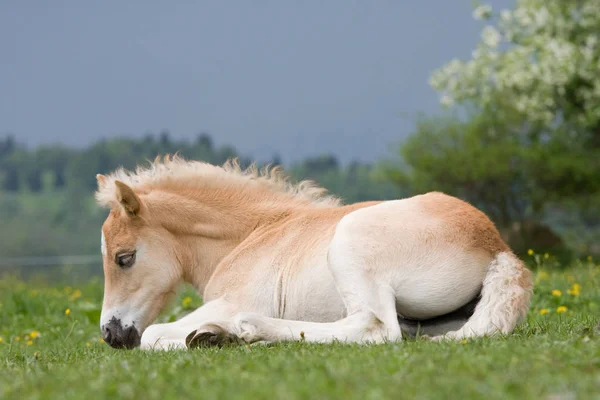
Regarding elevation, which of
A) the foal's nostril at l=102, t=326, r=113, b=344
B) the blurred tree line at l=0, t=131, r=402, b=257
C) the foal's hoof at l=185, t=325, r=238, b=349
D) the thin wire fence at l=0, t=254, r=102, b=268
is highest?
the foal's hoof at l=185, t=325, r=238, b=349

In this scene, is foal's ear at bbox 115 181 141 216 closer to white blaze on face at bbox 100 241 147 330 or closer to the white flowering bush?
white blaze on face at bbox 100 241 147 330

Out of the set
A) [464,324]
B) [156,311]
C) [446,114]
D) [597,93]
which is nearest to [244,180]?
[156,311]

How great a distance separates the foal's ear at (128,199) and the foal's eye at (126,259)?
342mm

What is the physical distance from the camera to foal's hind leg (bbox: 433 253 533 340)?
5113mm

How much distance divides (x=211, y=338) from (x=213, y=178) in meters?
2.11

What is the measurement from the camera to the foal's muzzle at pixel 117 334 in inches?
254

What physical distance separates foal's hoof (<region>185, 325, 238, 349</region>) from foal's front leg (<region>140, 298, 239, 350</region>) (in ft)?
0.91

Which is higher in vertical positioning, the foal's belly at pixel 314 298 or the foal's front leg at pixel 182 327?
the foal's belly at pixel 314 298

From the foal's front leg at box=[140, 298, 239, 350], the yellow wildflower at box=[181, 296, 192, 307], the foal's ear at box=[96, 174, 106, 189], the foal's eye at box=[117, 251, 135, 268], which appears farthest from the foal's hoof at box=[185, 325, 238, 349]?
the yellow wildflower at box=[181, 296, 192, 307]

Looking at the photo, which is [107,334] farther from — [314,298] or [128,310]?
[314,298]

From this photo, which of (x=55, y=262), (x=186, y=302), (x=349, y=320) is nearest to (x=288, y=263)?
(x=349, y=320)

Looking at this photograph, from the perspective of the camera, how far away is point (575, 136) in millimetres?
22344

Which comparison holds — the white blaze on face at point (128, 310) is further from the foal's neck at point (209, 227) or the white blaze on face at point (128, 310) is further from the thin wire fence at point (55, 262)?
the thin wire fence at point (55, 262)

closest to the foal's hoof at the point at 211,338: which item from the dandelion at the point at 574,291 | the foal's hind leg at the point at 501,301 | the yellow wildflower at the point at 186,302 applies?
the foal's hind leg at the point at 501,301
